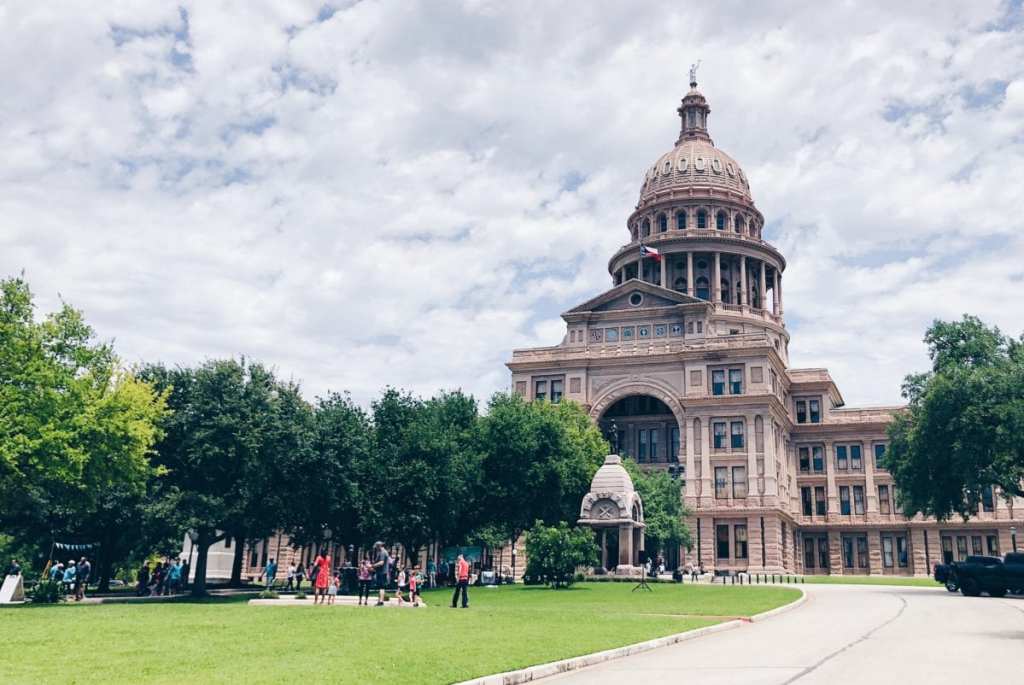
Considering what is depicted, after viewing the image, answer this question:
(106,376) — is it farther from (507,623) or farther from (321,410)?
(507,623)

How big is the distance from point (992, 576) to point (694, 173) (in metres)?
77.7

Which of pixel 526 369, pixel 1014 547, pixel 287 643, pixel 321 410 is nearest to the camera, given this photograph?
pixel 287 643

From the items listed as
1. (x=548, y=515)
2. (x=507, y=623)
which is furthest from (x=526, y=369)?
(x=507, y=623)

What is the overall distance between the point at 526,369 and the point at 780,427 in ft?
80.6

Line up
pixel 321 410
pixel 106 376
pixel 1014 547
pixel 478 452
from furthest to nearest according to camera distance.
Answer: pixel 1014 547 → pixel 478 452 → pixel 321 410 → pixel 106 376

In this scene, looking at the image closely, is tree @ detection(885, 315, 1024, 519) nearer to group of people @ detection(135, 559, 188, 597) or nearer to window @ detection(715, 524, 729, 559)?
window @ detection(715, 524, 729, 559)

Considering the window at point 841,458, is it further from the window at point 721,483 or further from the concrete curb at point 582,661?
the concrete curb at point 582,661

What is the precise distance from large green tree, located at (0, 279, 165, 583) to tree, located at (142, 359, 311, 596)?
3.01m

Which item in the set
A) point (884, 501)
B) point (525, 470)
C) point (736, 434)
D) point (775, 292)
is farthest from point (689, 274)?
point (525, 470)

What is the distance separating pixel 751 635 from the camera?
20656mm

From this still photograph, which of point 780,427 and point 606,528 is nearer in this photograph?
point 606,528

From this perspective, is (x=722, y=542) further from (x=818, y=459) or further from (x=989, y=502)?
(x=989, y=502)

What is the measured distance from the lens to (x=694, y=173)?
109938 millimetres

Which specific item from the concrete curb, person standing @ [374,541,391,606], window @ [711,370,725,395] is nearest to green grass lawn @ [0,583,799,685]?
the concrete curb
